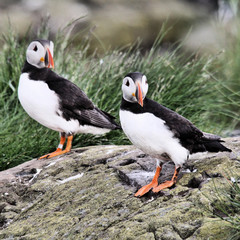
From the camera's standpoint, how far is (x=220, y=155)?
151 inches

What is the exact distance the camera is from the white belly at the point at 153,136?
11.2 ft

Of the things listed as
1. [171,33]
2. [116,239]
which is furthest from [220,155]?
[171,33]

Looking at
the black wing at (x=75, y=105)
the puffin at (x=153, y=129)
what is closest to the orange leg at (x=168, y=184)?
the puffin at (x=153, y=129)

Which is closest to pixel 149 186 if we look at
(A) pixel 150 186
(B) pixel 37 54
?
(A) pixel 150 186

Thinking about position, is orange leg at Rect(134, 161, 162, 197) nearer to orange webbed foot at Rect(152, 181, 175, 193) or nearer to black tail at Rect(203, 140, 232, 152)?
orange webbed foot at Rect(152, 181, 175, 193)

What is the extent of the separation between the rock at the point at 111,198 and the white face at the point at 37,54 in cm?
85

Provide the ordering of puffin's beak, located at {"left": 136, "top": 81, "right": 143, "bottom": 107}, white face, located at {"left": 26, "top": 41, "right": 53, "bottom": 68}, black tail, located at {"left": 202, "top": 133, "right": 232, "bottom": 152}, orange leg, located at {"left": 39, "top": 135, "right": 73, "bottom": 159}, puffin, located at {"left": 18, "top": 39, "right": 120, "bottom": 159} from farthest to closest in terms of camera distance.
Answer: orange leg, located at {"left": 39, "top": 135, "right": 73, "bottom": 159} → puffin, located at {"left": 18, "top": 39, "right": 120, "bottom": 159} → white face, located at {"left": 26, "top": 41, "right": 53, "bottom": 68} → black tail, located at {"left": 202, "top": 133, "right": 232, "bottom": 152} → puffin's beak, located at {"left": 136, "top": 81, "right": 143, "bottom": 107}

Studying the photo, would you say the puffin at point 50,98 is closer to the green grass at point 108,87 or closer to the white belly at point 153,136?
the green grass at point 108,87

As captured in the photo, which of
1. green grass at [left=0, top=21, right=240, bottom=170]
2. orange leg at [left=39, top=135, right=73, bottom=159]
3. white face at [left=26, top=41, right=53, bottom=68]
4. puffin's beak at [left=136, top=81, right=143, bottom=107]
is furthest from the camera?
green grass at [left=0, top=21, right=240, bottom=170]

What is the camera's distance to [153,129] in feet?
11.2

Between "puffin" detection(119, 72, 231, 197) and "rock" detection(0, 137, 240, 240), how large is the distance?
0.16 metres

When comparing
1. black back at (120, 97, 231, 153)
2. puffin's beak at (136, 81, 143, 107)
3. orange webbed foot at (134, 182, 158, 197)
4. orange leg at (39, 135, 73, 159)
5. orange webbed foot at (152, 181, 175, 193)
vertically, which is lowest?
orange leg at (39, 135, 73, 159)

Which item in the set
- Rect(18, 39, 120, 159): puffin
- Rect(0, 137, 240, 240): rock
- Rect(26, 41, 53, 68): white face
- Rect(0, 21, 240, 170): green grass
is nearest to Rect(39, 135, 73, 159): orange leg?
Rect(18, 39, 120, 159): puffin

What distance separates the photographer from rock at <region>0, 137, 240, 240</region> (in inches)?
122
